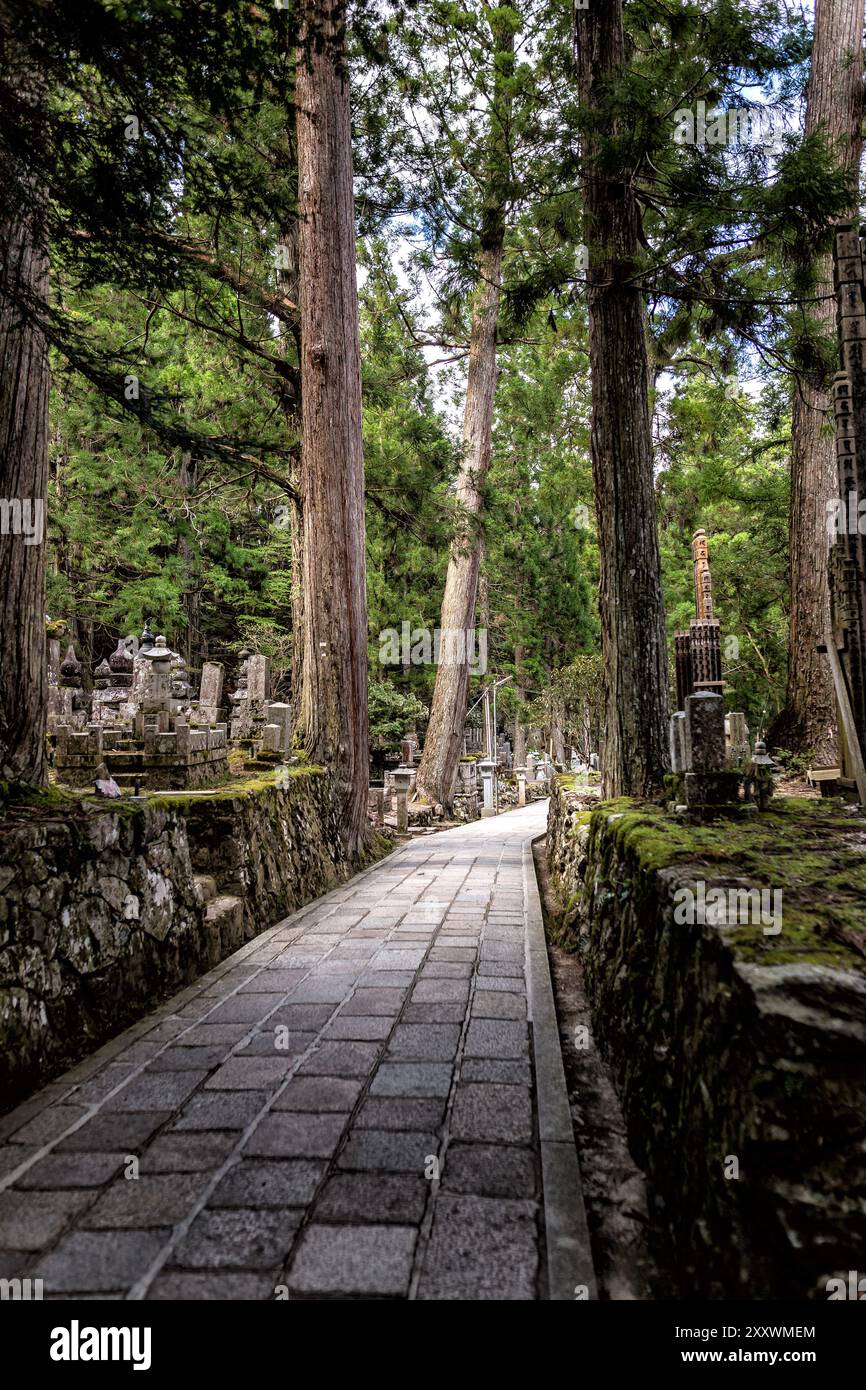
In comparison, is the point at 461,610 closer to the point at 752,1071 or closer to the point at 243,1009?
the point at 243,1009

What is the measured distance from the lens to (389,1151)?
7.34 ft

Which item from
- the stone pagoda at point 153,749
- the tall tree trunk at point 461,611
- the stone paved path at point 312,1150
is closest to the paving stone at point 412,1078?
the stone paved path at point 312,1150

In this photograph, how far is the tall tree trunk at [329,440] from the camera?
8.00 metres

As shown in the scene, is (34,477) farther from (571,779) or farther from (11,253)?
(571,779)

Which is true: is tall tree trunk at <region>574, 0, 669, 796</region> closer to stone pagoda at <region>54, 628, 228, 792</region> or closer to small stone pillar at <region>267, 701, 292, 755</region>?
stone pagoda at <region>54, 628, 228, 792</region>

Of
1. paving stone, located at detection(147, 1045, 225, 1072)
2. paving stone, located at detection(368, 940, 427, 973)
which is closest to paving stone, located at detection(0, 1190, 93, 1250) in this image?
paving stone, located at detection(147, 1045, 225, 1072)

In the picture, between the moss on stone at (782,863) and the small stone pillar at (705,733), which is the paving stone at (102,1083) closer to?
the moss on stone at (782,863)

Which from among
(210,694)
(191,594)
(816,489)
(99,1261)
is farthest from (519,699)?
(99,1261)

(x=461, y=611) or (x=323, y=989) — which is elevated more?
(x=461, y=611)

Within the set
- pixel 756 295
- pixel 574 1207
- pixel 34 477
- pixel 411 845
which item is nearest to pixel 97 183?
pixel 34 477

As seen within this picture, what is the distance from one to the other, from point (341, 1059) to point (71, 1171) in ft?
3.32

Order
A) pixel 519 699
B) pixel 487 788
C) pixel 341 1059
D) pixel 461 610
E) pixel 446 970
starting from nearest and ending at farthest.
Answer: pixel 341 1059
pixel 446 970
pixel 461 610
pixel 487 788
pixel 519 699

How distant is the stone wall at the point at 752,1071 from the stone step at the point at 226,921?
104 inches
